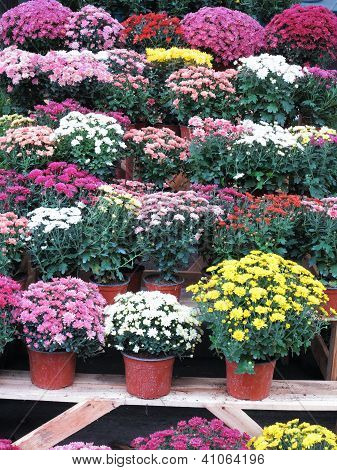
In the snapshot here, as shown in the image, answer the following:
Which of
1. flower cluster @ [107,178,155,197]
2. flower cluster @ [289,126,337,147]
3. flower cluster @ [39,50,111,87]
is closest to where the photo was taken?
flower cluster @ [107,178,155,197]

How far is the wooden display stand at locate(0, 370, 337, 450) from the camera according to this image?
3744 millimetres

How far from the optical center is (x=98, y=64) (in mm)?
6328

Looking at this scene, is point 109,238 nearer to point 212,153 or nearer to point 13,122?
point 212,153

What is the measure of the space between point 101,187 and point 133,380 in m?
1.51

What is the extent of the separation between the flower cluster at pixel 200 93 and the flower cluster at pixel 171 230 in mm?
1987

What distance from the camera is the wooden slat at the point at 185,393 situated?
3834 mm

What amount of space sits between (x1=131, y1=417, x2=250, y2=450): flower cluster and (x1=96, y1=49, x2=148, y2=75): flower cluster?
433 cm

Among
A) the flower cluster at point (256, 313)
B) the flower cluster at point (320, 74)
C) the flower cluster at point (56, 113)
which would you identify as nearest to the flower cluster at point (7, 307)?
the flower cluster at point (256, 313)

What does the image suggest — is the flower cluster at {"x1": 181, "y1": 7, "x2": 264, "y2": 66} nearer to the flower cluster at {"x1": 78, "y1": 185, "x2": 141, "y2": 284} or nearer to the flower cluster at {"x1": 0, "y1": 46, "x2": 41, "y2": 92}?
the flower cluster at {"x1": 0, "y1": 46, "x2": 41, "y2": 92}

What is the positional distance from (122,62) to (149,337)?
370cm

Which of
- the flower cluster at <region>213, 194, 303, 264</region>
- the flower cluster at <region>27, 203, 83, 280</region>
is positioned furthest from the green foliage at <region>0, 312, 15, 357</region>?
the flower cluster at <region>213, 194, 303, 264</region>

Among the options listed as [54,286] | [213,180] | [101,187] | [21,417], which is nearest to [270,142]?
[213,180]

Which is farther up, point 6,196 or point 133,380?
point 6,196

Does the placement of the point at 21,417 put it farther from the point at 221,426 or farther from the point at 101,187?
the point at 221,426
